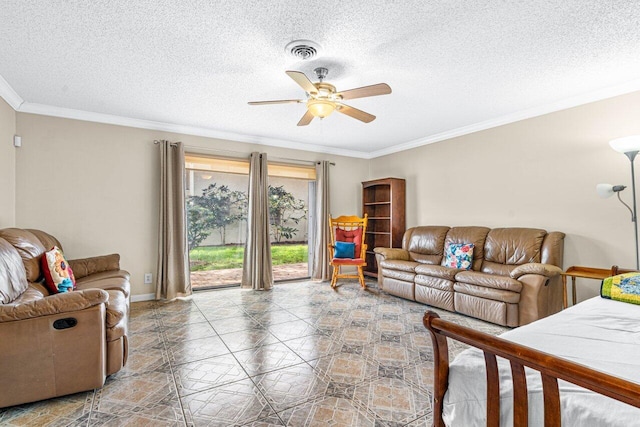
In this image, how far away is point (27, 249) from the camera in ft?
8.79

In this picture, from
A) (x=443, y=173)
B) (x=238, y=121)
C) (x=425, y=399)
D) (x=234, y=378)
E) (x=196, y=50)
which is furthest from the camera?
(x=443, y=173)

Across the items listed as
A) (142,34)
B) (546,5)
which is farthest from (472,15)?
(142,34)

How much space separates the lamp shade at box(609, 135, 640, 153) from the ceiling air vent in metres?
2.84

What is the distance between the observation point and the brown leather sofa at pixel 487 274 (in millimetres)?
3156

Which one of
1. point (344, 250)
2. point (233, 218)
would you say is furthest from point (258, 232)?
point (344, 250)

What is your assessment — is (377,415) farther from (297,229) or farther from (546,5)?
(297,229)

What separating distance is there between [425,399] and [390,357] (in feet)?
1.96

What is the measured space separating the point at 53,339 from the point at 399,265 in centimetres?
372

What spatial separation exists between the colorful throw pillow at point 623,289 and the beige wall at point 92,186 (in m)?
4.84

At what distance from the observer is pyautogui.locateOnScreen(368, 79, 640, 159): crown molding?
10.4ft

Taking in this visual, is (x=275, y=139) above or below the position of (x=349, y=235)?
above

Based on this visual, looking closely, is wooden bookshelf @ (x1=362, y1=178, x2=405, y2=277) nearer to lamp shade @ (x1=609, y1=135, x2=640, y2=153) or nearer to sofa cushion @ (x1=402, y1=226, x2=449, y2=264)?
sofa cushion @ (x1=402, y1=226, x2=449, y2=264)

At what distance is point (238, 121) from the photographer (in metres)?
4.31

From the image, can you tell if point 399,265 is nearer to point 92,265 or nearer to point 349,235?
point 349,235
